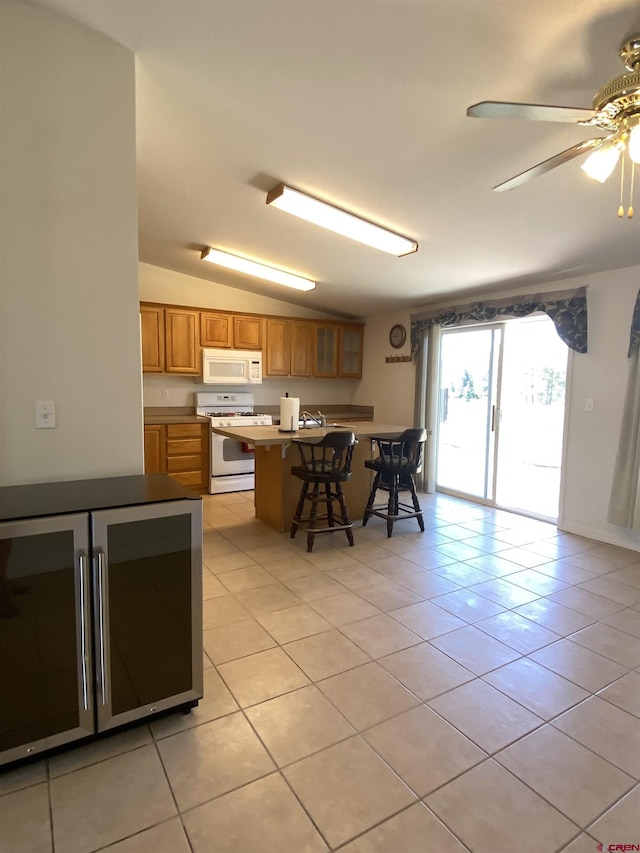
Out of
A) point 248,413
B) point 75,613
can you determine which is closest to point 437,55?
point 75,613

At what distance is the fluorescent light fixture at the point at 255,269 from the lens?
4.77 m

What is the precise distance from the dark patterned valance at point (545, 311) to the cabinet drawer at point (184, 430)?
9.90ft

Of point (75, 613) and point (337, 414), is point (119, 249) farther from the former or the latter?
point (337, 414)

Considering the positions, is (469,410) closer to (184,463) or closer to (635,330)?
(635,330)

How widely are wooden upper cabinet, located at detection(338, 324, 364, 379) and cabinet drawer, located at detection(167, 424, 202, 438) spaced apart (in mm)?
2217

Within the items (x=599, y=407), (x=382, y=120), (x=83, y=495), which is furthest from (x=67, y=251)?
(x=599, y=407)

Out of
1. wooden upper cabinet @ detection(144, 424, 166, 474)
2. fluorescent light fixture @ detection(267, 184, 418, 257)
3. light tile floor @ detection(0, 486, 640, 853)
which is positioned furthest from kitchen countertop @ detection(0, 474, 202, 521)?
wooden upper cabinet @ detection(144, 424, 166, 474)

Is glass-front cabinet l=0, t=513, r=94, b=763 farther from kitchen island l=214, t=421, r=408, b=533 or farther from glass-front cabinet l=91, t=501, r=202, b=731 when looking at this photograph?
kitchen island l=214, t=421, r=408, b=533

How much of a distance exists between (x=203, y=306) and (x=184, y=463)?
79.6 inches

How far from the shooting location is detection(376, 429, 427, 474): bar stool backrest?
4.02m

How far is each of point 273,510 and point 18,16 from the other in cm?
346

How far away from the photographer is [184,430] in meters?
5.35

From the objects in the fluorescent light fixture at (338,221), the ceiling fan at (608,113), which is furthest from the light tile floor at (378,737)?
the fluorescent light fixture at (338,221)

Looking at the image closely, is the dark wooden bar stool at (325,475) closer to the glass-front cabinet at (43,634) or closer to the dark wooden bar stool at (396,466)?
the dark wooden bar stool at (396,466)
